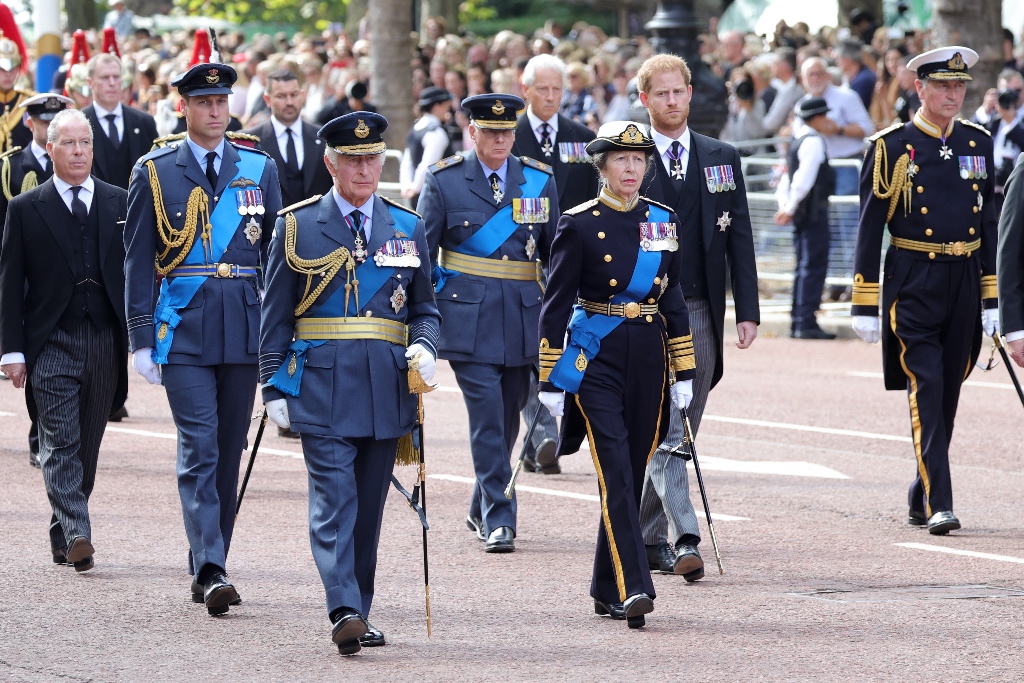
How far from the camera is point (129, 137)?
46.8ft

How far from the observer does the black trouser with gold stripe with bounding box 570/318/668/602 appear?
755 centimetres

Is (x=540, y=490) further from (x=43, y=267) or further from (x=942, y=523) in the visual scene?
(x=43, y=267)

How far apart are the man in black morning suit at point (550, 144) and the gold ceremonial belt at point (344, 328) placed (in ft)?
12.3

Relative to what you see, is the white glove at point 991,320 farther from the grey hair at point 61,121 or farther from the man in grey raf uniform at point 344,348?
the grey hair at point 61,121

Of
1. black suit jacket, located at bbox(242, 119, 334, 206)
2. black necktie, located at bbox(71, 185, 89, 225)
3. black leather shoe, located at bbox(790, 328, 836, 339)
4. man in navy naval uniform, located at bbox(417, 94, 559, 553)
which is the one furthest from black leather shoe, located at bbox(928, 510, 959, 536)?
black leather shoe, located at bbox(790, 328, 836, 339)

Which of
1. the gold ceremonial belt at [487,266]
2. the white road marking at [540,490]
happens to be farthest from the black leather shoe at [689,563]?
the gold ceremonial belt at [487,266]

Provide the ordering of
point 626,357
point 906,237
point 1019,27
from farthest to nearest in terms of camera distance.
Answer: point 1019,27
point 906,237
point 626,357

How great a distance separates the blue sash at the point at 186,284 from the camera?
26.5ft

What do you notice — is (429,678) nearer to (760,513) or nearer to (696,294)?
(696,294)

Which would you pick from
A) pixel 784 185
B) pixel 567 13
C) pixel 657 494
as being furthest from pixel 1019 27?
pixel 657 494

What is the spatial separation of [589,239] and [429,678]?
1.86 m

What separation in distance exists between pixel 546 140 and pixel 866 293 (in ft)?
7.20

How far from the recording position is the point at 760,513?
1005 cm

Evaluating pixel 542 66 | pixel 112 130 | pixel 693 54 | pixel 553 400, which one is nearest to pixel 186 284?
Answer: pixel 553 400
